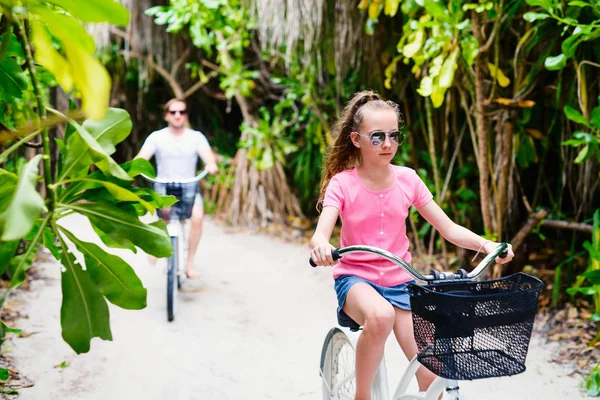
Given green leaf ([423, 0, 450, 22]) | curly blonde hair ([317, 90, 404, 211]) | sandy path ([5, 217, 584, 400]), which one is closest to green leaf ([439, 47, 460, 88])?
green leaf ([423, 0, 450, 22])

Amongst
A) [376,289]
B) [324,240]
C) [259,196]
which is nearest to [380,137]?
[324,240]

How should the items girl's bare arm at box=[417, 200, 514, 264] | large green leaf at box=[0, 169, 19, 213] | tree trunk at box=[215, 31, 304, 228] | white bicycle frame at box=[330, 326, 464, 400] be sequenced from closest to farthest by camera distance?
large green leaf at box=[0, 169, 19, 213] → white bicycle frame at box=[330, 326, 464, 400] → girl's bare arm at box=[417, 200, 514, 264] → tree trunk at box=[215, 31, 304, 228]

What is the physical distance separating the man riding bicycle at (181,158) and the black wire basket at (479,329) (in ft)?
10.6

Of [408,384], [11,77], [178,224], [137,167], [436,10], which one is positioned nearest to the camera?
[137,167]

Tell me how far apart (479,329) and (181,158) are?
11.5 feet

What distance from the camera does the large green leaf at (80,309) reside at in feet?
5.07

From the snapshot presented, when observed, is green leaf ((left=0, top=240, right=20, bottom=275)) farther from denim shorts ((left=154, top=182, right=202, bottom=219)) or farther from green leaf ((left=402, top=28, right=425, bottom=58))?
denim shorts ((left=154, top=182, right=202, bottom=219))

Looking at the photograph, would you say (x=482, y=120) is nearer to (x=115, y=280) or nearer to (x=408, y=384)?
(x=408, y=384)

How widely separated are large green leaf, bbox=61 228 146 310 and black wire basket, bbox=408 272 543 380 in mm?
733

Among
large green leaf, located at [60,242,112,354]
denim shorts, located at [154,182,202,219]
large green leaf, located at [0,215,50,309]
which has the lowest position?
denim shorts, located at [154,182,202,219]

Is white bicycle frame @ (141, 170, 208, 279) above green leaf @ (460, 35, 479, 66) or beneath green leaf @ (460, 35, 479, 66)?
beneath

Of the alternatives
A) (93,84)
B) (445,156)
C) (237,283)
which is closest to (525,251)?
(445,156)

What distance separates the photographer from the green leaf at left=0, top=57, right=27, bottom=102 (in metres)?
1.88

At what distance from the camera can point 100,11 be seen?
118 centimetres
